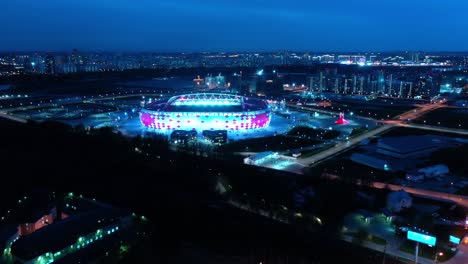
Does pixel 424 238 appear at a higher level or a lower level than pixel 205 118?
lower

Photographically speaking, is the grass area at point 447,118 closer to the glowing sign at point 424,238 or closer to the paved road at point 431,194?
the paved road at point 431,194

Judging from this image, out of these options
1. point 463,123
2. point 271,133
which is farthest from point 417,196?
point 463,123

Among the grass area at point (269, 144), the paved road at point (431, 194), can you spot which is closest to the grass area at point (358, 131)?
the grass area at point (269, 144)

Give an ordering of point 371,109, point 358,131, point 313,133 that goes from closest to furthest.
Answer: point 313,133 < point 358,131 < point 371,109

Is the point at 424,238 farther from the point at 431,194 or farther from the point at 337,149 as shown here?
the point at 337,149

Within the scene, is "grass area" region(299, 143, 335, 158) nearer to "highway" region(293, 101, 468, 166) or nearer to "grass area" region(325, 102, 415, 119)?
"highway" region(293, 101, 468, 166)

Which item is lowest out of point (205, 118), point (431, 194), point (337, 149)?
point (431, 194)

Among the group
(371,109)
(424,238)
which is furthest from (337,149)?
(371,109)
